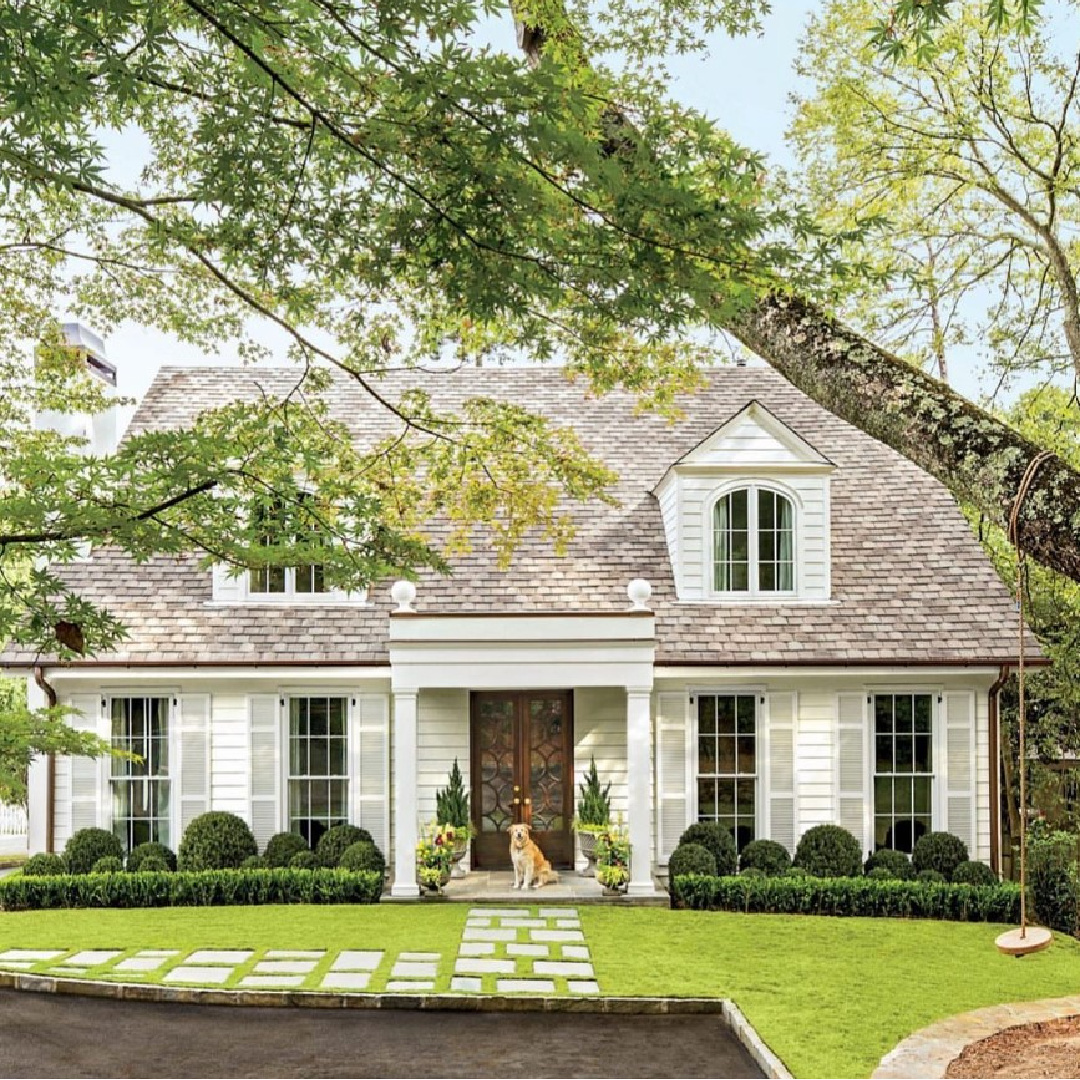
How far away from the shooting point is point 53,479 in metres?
7.53

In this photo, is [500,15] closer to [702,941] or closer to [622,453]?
[702,941]

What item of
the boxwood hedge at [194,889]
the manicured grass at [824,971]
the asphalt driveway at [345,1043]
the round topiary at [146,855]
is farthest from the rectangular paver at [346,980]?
the round topiary at [146,855]

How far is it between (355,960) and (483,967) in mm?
1162

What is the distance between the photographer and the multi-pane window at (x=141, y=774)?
15.9m

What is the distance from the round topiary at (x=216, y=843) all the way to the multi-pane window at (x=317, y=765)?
79 cm

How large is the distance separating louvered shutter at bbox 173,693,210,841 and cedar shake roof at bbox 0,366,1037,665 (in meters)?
0.70

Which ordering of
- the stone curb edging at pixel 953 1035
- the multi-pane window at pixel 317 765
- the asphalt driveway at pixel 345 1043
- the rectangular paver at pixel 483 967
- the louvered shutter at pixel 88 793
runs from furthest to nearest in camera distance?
the multi-pane window at pixel 317 765
the louvered shutter at pixel 88 793
the rectangular paver at pixel 483 967
the asphalt driveway at pixel 345 1043
the stone curb edging at pixel 953 1035

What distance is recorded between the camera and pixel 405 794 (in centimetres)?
1494

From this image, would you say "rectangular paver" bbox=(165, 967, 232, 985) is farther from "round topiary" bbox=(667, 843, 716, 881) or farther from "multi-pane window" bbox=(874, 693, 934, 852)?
"multi-pane window" bbox=(874, 693, 934, 852)

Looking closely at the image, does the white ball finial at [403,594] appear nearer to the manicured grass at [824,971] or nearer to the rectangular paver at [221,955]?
the manicured grass at [824,971]

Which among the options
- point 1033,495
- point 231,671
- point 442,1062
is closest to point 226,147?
point 1033,495

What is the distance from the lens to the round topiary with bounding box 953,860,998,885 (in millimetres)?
14734

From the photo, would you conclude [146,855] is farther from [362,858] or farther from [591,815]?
[591,815]

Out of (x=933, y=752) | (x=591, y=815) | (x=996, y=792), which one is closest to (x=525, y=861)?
(x=591, y=815)
